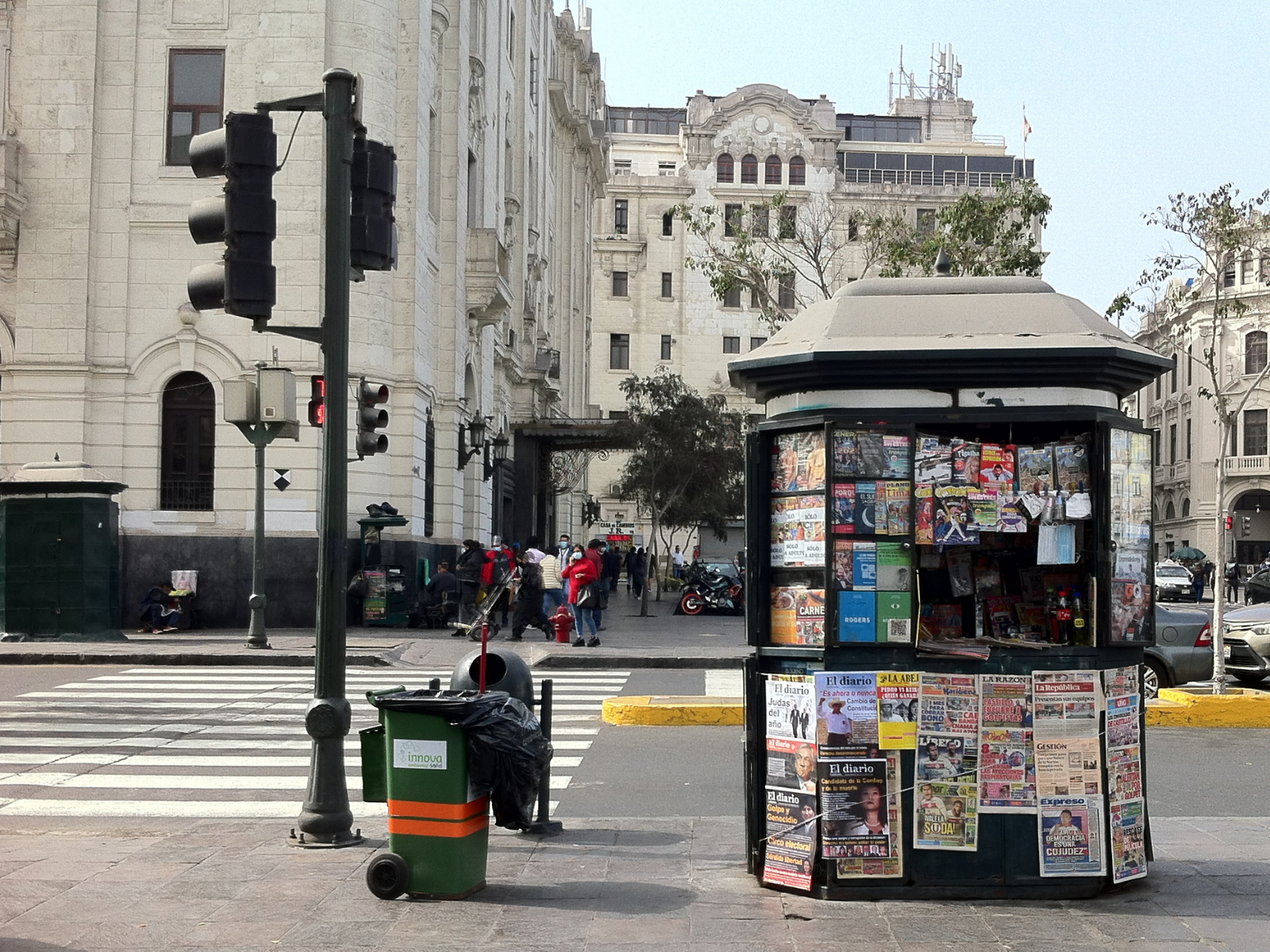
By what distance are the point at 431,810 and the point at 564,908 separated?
78 cm

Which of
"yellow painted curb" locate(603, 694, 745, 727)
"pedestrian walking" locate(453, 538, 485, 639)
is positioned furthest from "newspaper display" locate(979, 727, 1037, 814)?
"pedestrian walking" locate(453, 538, 485, 639)

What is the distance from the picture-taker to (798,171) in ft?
282

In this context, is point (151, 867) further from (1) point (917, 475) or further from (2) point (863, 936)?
(1) point (917, 475)

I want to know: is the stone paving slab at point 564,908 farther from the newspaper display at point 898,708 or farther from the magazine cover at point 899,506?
the magazine cover at point 899,506

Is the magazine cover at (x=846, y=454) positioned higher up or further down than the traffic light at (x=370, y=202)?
further down

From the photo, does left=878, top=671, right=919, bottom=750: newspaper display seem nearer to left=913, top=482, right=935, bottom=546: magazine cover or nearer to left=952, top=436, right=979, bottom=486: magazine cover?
left=913, top=482, right=935, bottom=546: magazine cover

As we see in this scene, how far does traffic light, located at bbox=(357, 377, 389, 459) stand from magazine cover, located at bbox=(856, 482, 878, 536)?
3.85 meters

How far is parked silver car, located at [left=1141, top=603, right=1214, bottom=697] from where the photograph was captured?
1639cm

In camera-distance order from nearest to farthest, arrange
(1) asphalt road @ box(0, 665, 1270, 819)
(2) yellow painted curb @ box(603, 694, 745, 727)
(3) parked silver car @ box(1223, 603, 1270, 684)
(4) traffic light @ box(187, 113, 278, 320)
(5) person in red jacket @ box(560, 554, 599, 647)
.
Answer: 1. (4) traffic light @ box(187, 113, 278, 320)
2. (1) asphalt road @ box(0, 665, 1270, 819)
3. (2) yellow painted curb @ box(603, 694, 745, 727)
4. (3) parked silver car @ box(1223, 603, 1270, 684)
5. (5) person in red jacket @ box(560, 554, 599, 647)

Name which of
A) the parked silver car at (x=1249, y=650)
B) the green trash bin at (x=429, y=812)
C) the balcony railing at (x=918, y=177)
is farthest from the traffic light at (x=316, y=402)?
the balcony railing at (x=918, y=177)

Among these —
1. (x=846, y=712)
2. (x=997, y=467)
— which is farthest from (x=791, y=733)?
(x=997, y=467)

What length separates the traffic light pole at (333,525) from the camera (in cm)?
808

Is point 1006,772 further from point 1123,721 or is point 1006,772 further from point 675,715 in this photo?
point 675,715

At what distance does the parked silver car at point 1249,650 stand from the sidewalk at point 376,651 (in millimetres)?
6471
